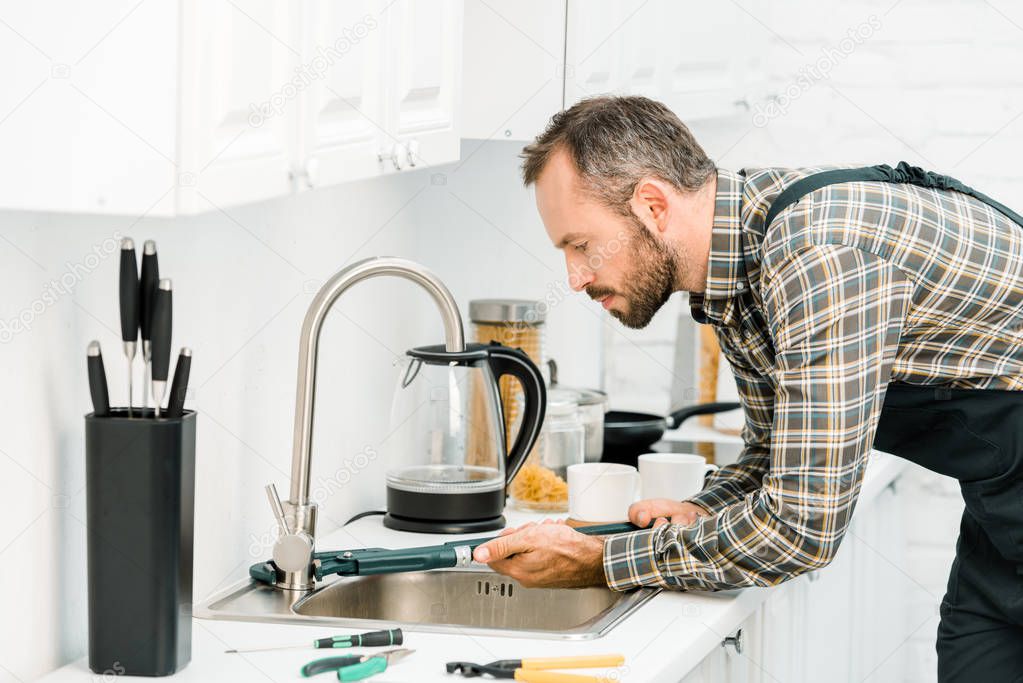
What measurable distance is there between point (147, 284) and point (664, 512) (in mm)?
763

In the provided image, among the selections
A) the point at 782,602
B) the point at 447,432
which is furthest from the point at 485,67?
the point at 782,602

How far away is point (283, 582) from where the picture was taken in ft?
5.22

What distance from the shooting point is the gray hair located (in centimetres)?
150

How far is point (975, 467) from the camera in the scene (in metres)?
1.54

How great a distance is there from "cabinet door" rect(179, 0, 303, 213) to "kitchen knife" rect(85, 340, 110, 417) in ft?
0.81

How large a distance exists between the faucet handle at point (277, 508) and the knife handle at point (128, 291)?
1.32ft

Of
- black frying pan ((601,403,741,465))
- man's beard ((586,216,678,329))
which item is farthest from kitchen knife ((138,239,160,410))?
black frying pan ((601,403,741,465))

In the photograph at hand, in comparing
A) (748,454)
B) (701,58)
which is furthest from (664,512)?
(701,58)

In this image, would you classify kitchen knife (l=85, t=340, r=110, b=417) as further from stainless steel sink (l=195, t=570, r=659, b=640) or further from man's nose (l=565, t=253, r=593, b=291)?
man's nose (l=565, t=253, r=593, b=291)

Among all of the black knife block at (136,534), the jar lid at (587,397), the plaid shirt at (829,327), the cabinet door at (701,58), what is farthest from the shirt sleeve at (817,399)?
the cabinet door at (701,58)

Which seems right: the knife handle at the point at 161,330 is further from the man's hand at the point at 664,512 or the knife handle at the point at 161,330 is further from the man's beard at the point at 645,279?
the man's hand at the point at 664,512

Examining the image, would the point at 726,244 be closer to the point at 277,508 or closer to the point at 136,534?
→ the point at 277,508

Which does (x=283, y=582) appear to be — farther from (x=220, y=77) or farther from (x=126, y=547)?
(x=220, y=77)

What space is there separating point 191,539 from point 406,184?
1102 millimetres
